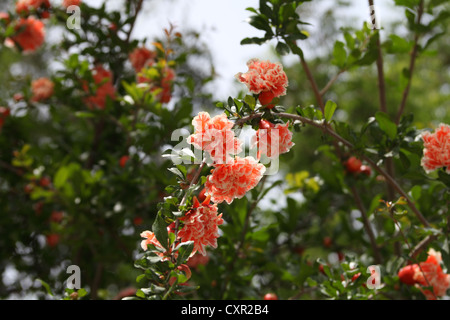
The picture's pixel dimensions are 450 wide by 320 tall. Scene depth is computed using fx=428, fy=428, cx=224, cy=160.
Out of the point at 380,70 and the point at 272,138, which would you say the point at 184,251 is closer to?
the point at 272,138

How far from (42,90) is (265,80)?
5.14 feet

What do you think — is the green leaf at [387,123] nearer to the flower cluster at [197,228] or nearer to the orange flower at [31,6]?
the flower cluster at [197,228]

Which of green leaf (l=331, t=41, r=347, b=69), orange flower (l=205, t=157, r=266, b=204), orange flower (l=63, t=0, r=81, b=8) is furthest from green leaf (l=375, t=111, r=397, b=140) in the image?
orange flower (l=63, t=0, r=81, b=8)

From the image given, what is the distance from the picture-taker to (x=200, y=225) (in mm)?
877

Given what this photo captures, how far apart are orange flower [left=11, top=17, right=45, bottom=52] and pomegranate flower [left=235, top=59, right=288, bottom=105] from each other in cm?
160

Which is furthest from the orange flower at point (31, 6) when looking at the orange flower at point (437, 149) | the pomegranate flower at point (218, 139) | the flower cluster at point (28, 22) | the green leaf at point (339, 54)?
the orange flower at point (437, 149)

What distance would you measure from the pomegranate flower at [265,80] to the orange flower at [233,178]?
0.18 meters

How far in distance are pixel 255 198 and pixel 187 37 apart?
3.70 ft

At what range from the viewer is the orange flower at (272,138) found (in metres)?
0.99

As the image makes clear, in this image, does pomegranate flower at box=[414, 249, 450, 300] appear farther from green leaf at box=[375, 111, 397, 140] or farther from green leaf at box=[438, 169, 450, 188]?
green leaf at box=[375, 111, 397, 140]

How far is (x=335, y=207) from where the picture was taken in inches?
90.4
